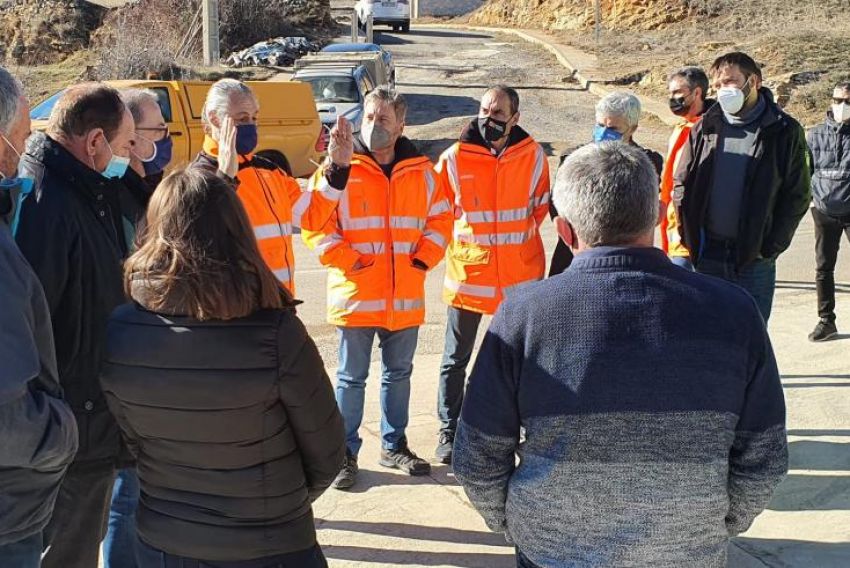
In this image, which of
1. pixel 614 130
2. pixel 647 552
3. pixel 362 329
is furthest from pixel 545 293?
pixel 614 130

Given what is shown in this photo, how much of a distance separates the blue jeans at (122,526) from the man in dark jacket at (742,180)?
10.5ft

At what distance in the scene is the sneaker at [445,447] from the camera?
5109 mm

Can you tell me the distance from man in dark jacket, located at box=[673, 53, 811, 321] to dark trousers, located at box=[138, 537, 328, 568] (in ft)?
10.5

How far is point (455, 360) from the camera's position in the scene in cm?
515

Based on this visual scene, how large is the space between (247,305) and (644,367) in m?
1.01

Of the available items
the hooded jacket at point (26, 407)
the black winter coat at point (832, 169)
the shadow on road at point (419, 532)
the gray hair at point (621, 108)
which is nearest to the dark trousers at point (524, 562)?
the hooded jacket at point (26, 407)

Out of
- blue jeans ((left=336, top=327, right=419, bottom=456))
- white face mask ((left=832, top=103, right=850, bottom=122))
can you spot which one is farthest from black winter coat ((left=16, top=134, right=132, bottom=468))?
white face mask ((left=832, top=103, right=850, bottom=122))

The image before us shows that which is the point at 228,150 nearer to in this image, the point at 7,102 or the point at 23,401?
the point at 7,102

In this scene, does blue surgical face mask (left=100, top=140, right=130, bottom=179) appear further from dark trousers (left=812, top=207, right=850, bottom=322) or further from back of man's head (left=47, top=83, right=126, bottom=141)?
dark trousers (left=812, top=207, right=850, bottom=322)

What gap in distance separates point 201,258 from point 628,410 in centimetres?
114

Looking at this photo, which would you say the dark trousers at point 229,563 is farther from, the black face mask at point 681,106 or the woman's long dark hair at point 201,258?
the black face mask at point 681,106

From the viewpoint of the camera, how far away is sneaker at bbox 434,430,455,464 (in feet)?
16.8

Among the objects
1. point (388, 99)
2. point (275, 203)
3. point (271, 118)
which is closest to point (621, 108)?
point (388, 99)

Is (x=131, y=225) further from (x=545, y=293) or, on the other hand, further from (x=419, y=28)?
(x=419, y=28)
